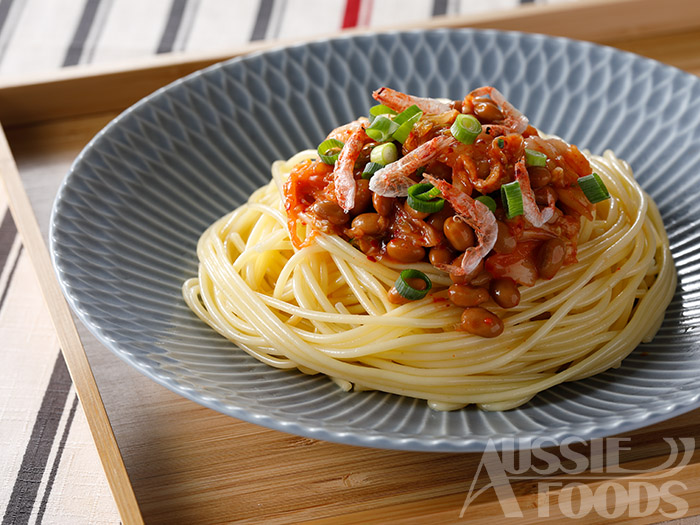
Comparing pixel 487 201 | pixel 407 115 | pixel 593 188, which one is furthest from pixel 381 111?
pixel 593 188

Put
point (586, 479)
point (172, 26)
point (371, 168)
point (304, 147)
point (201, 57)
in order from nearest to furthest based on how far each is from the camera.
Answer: point (586, 479)
point (371, 168)
point (304, 147)
point (201, 57)
point (172, 26)

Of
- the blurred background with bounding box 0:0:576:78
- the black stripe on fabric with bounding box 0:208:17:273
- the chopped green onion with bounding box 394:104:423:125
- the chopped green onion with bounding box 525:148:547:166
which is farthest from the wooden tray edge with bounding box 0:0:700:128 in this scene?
the chopped green onion with bounding box 525:148:547:166

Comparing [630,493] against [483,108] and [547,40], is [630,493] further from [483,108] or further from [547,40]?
[547,40]

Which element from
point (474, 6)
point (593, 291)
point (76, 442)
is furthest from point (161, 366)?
point (474, 6)

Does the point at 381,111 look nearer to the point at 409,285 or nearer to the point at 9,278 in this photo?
the point at 409,285

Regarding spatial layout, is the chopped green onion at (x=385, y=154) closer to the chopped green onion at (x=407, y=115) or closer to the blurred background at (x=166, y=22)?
the chopped green onion at (x=407, y=115)

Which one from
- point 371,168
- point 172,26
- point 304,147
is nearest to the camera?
point 371,168

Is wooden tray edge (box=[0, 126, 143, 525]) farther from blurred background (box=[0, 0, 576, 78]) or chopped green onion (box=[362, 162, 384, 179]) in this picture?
blurred background (box=[0, 0, 576, 78])

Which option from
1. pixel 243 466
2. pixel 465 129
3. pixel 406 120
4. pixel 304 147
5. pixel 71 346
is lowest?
pixel 243 466
